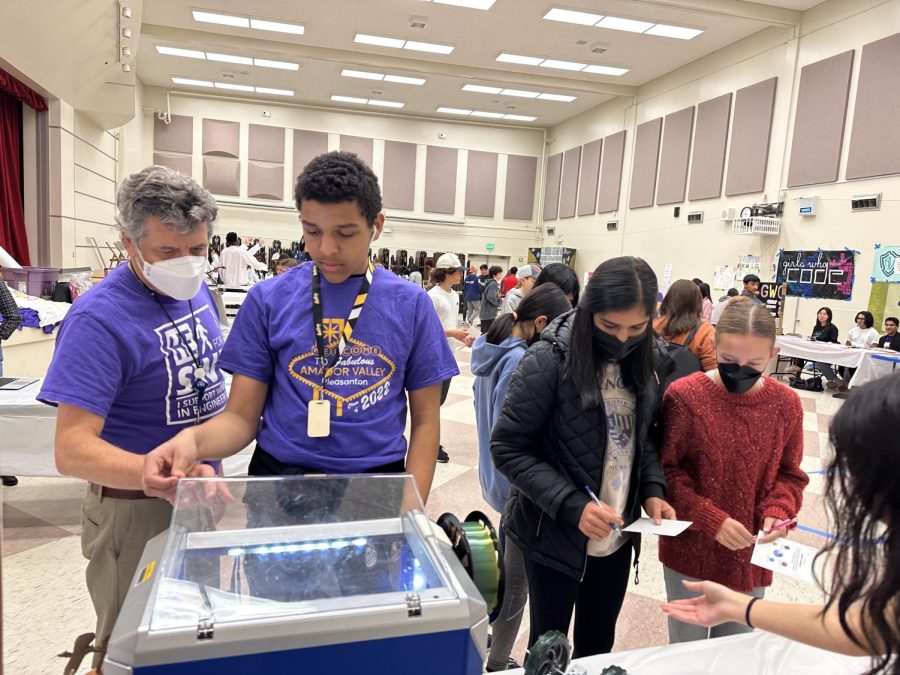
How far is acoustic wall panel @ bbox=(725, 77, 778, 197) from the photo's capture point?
9.80m

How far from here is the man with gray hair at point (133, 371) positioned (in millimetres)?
1131

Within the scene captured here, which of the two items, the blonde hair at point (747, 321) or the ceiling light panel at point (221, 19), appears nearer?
the blonde hair at point (747, 321)

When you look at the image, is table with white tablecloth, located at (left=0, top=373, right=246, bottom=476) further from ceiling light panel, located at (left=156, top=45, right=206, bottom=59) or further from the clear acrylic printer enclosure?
ceiling light panel, located at (left=156, top=45, right=206, bottom=59)

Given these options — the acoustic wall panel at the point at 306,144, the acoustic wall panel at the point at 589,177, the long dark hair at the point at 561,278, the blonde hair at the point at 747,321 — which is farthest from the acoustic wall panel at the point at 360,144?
the blonde hair at the point at 747,321

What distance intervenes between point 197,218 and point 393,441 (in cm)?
66

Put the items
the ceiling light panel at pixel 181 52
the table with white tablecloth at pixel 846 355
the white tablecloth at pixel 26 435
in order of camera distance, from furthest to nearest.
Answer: the ceiling light panel at pixel 181 52, the table with white tablecloth at pixel 846 355, the white tablecloth at pixel 26 435

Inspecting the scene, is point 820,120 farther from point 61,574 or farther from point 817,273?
point 61,574

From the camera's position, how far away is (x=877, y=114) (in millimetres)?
7992

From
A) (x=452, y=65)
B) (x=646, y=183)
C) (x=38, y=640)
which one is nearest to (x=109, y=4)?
(x=452, y=65)

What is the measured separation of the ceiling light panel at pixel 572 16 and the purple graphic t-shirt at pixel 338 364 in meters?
9.70

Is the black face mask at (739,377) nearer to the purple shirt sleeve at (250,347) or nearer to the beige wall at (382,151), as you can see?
the purple shirt sleeve at (250,347)

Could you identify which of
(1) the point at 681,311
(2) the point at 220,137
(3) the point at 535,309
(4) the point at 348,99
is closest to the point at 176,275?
(3) the point at 535,309

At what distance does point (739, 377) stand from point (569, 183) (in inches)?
604

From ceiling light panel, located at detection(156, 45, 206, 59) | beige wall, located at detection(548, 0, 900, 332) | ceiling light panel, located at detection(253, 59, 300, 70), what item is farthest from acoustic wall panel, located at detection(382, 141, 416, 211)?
beige wall, located at detection(548, 0, 900, 332)
